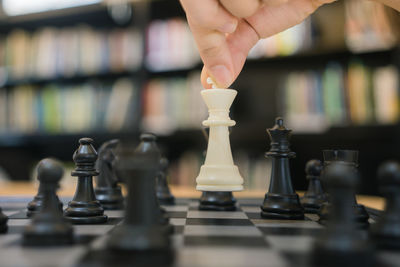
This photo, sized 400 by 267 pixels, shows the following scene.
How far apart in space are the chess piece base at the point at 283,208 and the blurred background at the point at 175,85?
1.95 meters

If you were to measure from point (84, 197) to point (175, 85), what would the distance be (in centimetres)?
240

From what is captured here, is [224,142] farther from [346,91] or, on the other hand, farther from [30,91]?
[30,91]

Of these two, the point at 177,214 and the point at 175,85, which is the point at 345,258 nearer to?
the point at 177,214

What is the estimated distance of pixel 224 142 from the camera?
1195 millimetres

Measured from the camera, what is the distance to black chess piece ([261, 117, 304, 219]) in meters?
1.00

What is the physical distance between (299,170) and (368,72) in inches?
39.0

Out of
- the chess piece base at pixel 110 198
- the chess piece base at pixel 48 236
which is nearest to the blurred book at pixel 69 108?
the chess piece base at pixel 110 198

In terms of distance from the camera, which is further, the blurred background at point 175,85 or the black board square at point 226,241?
the blurred background at point 175,85

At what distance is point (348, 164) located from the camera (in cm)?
92

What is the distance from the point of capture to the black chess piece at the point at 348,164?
898mm

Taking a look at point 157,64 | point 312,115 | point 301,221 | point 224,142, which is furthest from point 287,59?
point 301,221

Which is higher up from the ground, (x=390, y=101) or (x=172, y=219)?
(x=390, y=101)

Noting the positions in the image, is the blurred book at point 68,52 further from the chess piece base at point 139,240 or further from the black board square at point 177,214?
the chess piece base at point 139,240

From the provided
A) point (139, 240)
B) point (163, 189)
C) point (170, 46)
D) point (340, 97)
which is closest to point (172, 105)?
point (170, 46)
